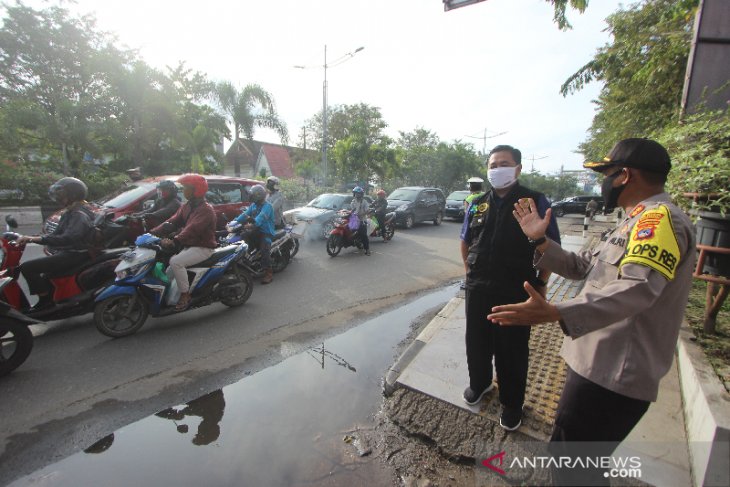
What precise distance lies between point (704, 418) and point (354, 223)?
6802 millimetres

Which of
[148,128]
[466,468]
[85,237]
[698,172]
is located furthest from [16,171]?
[698,172]

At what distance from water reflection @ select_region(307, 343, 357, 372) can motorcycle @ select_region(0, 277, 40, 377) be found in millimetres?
2470

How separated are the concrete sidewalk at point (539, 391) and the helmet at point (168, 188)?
437cm

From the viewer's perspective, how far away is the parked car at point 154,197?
22.0ft

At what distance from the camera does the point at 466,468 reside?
2.18 m

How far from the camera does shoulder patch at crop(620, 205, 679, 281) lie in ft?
3.94

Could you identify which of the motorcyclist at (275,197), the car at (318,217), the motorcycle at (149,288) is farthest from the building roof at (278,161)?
the motorcycle at (149,288)

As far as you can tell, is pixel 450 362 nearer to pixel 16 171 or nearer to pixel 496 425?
pixel 496 425

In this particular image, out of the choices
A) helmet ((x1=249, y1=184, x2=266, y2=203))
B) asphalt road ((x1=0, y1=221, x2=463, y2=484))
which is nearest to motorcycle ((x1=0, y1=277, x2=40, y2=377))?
asphalt road ((x1=0, y1=221, x2=463, y2=484))

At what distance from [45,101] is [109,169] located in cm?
484

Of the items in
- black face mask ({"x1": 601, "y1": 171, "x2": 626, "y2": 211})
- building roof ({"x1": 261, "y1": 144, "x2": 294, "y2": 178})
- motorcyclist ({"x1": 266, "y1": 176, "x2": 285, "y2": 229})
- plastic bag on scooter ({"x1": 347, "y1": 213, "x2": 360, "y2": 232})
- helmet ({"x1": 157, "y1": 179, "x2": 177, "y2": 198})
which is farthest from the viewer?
building roof ({"x1": 261, "y1": 144, "x2": 294, "y2": 178})

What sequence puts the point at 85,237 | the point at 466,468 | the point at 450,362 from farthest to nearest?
the point at 85,237
the point at 450,362
the point at 466,468

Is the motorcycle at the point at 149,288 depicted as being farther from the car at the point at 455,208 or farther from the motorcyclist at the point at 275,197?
the car at the point at 455,208

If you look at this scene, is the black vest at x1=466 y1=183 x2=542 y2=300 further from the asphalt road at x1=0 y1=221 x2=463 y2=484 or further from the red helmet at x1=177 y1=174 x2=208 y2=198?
the red helmet at x1=177 y1=174 x2=208 y2=198
